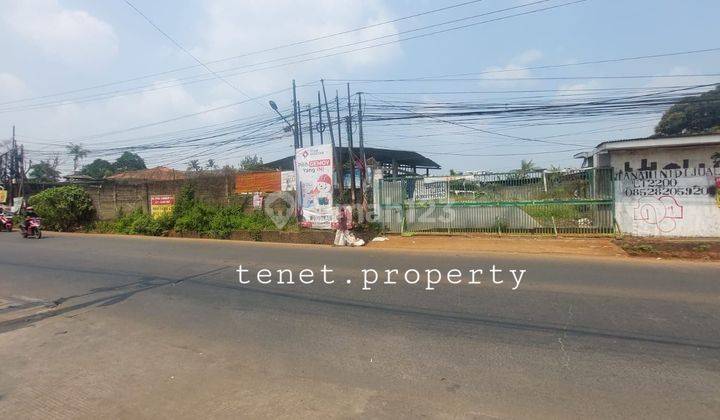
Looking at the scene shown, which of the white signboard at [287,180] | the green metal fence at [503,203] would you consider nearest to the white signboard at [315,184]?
the green metal fence at [503,203]

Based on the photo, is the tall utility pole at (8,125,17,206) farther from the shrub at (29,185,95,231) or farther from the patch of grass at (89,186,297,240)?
the patch of grass at (89,186,297,240)

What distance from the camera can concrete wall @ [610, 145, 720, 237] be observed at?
13352 millimetres

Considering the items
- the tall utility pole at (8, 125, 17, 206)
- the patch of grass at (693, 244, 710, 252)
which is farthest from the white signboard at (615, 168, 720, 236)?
the tall utility pole at (8, 125, 17, 206)

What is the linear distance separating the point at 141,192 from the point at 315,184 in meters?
11.4

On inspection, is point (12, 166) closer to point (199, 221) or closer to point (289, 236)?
point (199, 221)

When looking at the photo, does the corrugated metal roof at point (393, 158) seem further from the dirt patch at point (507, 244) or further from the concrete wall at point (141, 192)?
the dirt patch at point (507, 244)

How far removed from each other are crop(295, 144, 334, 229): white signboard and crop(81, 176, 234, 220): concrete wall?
4.46 metres

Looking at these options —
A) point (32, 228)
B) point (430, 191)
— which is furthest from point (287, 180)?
point (32, 228)

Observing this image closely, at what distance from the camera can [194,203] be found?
20.8m

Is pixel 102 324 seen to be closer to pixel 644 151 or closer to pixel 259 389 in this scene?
pixel 259 389

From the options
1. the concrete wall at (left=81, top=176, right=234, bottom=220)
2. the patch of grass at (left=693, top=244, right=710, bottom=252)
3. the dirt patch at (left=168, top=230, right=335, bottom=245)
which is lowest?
the patch of grass at (left=693, top=244, right=710, bottom=252)

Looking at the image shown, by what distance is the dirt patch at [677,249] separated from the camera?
1148 cm

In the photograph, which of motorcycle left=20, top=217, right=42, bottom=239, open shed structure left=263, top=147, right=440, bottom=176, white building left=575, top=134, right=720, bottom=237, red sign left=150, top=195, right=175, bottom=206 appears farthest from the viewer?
open shed structure left=263, top=147, right=440, bottom=176

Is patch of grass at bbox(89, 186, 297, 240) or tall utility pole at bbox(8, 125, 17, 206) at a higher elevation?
tall utility pole at bbox(8, 125, 17, 206)
